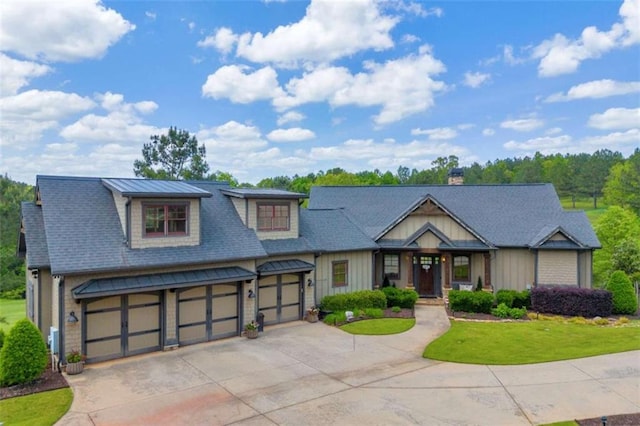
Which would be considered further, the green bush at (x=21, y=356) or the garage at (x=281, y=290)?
the garage at (x=281, y=290)

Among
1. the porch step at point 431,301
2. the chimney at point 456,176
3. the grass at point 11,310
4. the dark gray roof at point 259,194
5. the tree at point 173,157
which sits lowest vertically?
the grass at point 11,310

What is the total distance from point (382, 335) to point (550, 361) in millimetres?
5468

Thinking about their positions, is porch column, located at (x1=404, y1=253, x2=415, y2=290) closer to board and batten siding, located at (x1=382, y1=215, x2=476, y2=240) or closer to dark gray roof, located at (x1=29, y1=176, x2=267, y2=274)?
board and batten siding, located at (x1=382, y1=215, x2=476, y2=240)

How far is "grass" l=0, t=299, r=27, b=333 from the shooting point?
67.9 feet

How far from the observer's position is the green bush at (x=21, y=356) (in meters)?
10.2

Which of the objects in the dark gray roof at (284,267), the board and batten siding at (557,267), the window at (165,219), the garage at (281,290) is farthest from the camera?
the board and batten siding at (557,267)

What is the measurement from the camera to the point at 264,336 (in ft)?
49.3

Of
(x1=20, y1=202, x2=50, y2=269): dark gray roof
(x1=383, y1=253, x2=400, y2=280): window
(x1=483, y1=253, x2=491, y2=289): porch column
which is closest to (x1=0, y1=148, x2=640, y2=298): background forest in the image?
(x1=483, y1=253, x2=491, y2=289): porch column

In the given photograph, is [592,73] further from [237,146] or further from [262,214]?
[237,146]

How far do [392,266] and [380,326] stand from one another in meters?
6.49

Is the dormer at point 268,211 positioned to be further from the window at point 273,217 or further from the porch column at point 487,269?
the porch column at point 487,269

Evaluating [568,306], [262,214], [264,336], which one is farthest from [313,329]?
[568,306]

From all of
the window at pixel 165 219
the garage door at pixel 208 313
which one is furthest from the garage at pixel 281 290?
the window at pixel 165 219

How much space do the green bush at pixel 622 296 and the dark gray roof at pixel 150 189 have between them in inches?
727
